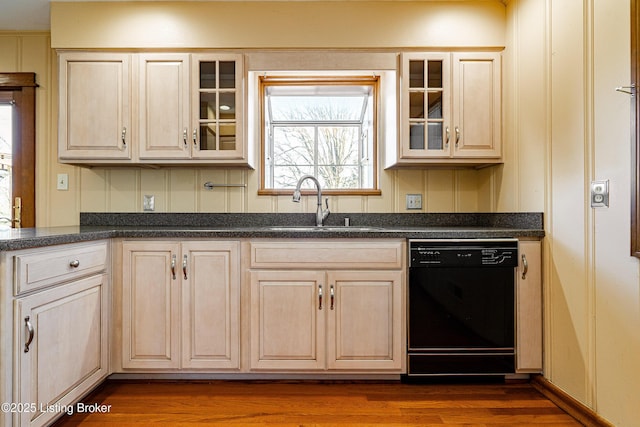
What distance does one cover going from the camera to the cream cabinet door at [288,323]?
6.71ft

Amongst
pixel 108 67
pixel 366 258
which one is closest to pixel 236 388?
pixel 366 258

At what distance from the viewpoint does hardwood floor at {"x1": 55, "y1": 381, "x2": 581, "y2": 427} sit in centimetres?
174

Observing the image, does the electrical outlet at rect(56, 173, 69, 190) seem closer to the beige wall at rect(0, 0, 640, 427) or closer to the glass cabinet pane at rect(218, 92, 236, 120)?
the beige wall at rect(0, 0, 640, 427)

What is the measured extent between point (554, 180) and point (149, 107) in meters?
2.40

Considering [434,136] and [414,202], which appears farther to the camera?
[414,202]

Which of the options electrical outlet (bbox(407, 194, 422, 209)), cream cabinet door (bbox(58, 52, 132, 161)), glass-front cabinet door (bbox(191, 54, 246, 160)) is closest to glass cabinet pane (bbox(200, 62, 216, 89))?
glass-front cabinet door (bbox(191, 54, 246, 160))

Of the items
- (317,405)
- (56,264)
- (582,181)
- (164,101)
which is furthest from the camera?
(164,101)

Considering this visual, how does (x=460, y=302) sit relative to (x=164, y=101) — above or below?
below

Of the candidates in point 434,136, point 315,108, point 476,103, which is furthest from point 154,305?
point 476,103

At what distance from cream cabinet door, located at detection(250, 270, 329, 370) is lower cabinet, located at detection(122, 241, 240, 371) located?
112mm

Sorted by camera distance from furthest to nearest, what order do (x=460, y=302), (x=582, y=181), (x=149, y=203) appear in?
(x=149, y=203), (x=460, y=302), (x=582, y=181)

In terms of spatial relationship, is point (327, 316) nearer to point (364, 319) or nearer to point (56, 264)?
point (364, 319)

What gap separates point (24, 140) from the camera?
2.67m

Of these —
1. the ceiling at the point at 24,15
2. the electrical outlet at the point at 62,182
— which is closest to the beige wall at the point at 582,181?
the ceiling at the point at 24,15
